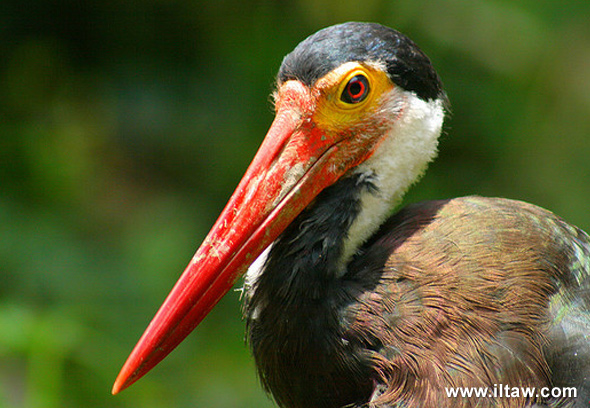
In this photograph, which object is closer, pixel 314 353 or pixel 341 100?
pixel 314 353

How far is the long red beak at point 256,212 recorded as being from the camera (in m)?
1.77

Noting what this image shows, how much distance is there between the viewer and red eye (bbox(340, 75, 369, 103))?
184 cm

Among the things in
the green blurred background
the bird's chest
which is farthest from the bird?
the green blurred background

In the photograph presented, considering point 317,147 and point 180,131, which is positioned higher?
point 317,147

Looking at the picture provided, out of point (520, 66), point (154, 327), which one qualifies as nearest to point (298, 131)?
point (154, 327)

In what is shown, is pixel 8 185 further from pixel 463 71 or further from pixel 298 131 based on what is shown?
pixel 463 71

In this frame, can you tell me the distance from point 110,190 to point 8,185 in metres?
0.64

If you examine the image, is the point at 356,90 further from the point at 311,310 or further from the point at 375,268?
the point at 311,310

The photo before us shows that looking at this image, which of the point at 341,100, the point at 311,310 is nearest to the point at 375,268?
the point at 311,310

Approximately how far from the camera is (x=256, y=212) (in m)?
1.80

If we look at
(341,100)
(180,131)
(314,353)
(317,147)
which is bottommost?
(180,131)

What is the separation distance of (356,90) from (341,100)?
0.05 meters

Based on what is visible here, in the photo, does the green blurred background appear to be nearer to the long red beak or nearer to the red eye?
the long red beak

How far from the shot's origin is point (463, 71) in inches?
149
